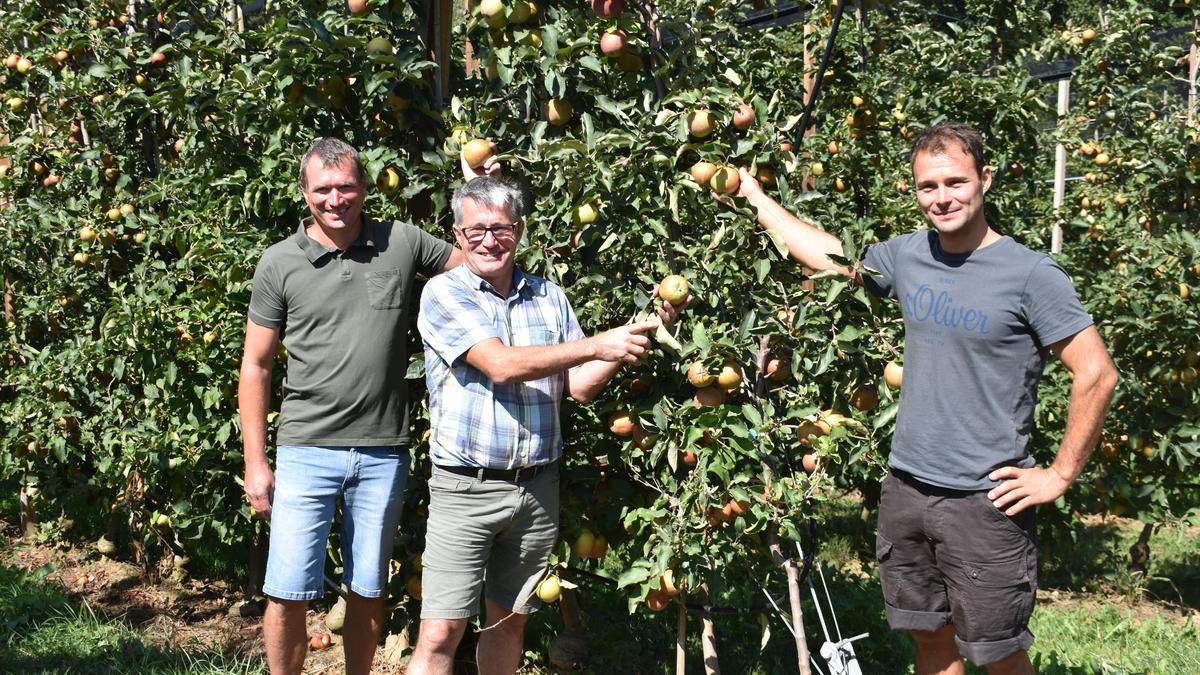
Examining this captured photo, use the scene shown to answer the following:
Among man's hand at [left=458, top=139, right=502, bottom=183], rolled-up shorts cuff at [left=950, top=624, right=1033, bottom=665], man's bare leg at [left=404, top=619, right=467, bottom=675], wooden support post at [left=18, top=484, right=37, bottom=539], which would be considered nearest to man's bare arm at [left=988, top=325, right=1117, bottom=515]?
rolled-up shorts cuff at [left=950, top=624, right=1033, bottom=665]

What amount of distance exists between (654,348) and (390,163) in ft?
Answer: 3.20

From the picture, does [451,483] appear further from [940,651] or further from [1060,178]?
[1060,178]

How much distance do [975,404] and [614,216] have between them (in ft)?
3.03

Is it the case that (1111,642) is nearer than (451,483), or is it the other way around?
(451,483)

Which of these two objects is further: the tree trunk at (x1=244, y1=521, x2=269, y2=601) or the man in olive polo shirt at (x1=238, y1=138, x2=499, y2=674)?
the tree trunk at (x1=244, y1=521, x2=269, y2=601)

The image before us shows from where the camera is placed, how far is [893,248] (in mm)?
2436

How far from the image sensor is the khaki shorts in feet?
7.93

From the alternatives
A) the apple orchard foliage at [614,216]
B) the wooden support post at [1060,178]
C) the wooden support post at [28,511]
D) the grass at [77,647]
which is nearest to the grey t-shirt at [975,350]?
the apple orchard foliage at [614,216]

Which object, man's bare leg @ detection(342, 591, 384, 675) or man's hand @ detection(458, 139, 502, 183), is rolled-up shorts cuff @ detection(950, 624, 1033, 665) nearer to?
man's bare leg @ detection(342, 591, 384, 675)

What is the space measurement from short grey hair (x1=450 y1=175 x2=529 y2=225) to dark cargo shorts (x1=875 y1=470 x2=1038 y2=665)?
107 centimetres

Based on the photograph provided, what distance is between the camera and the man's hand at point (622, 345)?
2221 mm

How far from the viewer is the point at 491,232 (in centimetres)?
236

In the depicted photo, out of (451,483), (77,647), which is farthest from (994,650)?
(77,647)

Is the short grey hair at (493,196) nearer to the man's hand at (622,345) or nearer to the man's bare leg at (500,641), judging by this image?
the man's hand at (622,345)
